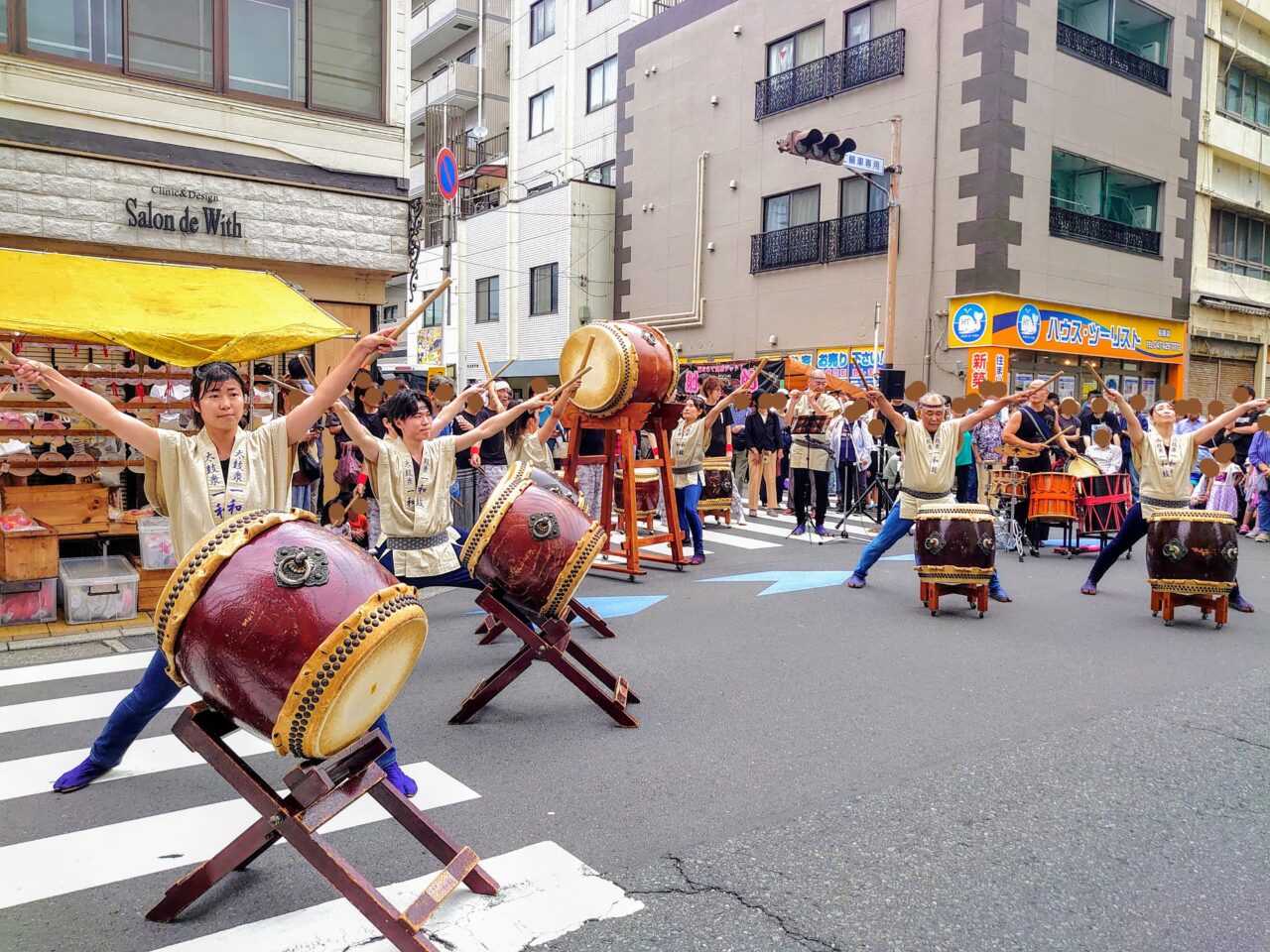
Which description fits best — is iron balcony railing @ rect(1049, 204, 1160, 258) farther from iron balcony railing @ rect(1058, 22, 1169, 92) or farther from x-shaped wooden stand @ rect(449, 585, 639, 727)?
x-shaped wooden stand @ rect(449, 585, 639, 727)

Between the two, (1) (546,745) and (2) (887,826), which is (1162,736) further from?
(1) (546,745)

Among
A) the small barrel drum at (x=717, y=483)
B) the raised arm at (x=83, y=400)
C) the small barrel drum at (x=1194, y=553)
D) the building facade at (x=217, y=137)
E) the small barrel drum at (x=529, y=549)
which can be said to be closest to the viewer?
the raised arm at (x=83, y=400)

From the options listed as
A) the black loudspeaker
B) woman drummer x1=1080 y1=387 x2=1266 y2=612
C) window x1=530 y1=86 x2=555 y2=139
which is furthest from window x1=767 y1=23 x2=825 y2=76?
woman drummer x1=1080 y1=387 x2=1266 y2=612

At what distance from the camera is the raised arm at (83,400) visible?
3469 millimetres

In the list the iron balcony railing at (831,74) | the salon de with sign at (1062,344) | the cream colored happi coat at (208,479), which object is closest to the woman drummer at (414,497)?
the cream colored happi coat at (208,479)

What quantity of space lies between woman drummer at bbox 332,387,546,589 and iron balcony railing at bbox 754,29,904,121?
15.5 m

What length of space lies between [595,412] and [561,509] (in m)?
3.84

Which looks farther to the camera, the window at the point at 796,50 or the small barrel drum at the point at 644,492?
the window at the point at 796,50

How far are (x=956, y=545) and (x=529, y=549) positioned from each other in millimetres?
4145

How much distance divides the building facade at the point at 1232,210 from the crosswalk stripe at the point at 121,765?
22.6m

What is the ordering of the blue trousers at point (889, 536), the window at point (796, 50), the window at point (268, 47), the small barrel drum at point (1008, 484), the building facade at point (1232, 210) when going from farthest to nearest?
the building facade at point (1232, 210) < the window at point (796, 50) < the small barrel drum at point (1008, 484) < the window at point (268, 47) < the blue trousers at point (889, 536)

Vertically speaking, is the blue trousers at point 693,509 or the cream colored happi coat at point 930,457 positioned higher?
the cream colored happi coat at point 930,457

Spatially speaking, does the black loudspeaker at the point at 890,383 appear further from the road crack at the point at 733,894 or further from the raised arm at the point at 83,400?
the raised arm at the point at 83,400

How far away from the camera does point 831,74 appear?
19250 millimetres
